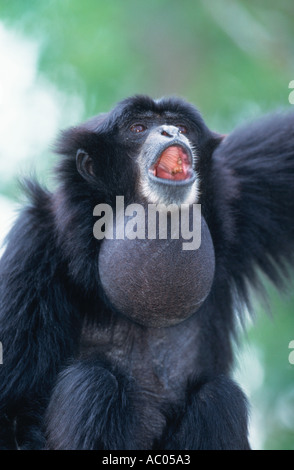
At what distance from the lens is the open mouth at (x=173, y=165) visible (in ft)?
14.5

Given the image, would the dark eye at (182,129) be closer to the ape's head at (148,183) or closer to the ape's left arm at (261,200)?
the ape's head at (148,183)

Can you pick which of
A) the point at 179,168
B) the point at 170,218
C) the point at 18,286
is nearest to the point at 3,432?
the point at 18,286

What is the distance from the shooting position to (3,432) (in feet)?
14.5

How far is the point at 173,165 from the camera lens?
450cm

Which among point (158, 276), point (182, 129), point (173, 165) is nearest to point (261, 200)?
point (182, 129)

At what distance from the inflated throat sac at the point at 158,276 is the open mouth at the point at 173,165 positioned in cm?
34

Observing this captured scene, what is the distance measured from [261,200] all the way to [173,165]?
113 centimetres

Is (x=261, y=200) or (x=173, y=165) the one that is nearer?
(x=173, y=165)

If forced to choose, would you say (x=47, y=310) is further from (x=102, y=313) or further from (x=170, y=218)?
(x=170, y=218)

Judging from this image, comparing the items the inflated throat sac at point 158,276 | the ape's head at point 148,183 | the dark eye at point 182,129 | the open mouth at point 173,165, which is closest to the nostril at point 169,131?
the ape's head at point 148,183

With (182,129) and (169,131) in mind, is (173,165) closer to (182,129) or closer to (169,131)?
(169,131)

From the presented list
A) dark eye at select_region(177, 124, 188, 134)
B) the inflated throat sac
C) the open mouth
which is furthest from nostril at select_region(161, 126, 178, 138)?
the inflated throat sac

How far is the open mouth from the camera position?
4.43m

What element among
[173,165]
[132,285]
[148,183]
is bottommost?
[132,285]
